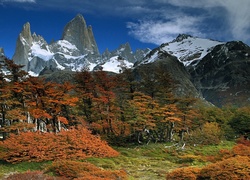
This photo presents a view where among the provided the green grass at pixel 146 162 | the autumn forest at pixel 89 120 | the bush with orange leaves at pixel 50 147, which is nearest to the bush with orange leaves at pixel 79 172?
the autumn forest at pixel 89 120

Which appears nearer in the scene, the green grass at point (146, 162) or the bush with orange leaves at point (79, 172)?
the bush with orange leaves at point (79, 172)

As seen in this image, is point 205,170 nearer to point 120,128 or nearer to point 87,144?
point 87,144

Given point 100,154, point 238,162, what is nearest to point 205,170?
point 238,162

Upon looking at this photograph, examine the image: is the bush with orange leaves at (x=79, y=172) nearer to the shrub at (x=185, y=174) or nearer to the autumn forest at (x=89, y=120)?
the autumn forest at (x=89, y=120)

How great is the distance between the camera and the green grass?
26.3 m

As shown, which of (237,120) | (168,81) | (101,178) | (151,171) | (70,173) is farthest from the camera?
(237,120)

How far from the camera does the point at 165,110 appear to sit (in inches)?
1805

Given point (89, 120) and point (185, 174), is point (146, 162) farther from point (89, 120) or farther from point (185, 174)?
point (89, 120)

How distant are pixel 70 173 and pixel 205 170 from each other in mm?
10442

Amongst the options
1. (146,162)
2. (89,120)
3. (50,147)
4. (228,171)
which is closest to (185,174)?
(228,171)

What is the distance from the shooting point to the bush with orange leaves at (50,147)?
2876 centimetres

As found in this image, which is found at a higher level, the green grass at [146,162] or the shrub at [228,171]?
the shrub at [228,171]

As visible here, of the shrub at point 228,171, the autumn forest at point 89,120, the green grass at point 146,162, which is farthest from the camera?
the autumn forest at point 89,120

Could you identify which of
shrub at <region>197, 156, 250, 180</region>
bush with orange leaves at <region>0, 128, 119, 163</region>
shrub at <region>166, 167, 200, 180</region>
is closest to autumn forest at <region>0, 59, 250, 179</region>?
bush with orange leaves at <region>0, 128, 119, 163</region>
